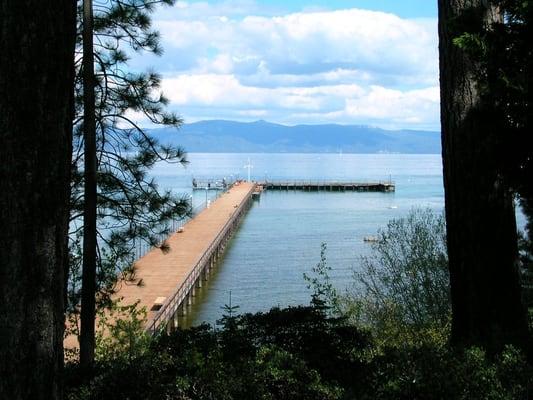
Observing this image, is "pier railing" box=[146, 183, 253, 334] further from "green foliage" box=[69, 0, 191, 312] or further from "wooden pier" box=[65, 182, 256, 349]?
"green foliage" box=[69, 0, 191, 312]

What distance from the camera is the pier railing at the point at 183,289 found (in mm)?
19734

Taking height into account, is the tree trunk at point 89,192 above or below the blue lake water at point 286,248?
above

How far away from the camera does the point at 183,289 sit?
26297 mm

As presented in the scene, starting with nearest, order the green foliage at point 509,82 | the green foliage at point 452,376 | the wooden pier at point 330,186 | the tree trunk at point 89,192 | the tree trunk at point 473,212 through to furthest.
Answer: the green foliage at point 452,376
the green foliage at point 509,82
the tree trunk at point 473,212
the tree trunk at point 89,192
the wooden pier at point 330,186

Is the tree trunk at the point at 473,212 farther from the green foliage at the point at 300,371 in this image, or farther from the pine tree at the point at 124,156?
the pine tree at the point at 124,156

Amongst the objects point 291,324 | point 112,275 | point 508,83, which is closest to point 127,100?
point 112,275

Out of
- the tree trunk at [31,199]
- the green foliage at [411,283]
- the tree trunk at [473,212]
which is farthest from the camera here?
the green foliage at [411,283]

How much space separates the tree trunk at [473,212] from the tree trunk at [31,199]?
3.44 m

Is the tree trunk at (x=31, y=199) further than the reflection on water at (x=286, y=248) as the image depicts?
No

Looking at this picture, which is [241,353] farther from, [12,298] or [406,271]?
[406,271]

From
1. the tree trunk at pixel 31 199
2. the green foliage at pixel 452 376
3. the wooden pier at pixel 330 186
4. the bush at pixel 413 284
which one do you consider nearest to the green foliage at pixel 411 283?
the bush at pixel 413 284

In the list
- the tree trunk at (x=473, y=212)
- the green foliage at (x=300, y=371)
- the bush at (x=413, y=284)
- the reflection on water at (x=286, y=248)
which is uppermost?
the tree trunk at (x=473, y=212)

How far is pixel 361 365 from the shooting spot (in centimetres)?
416

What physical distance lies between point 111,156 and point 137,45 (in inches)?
58.0
